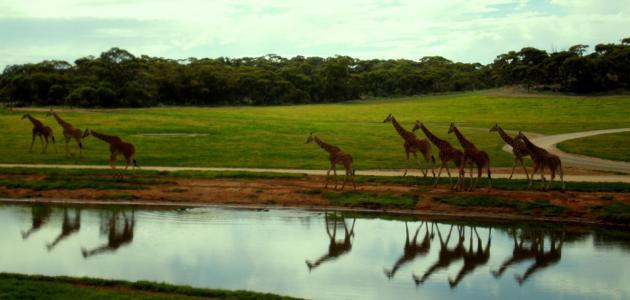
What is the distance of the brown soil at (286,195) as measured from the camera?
24594 mm

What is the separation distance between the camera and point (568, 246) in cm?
1986

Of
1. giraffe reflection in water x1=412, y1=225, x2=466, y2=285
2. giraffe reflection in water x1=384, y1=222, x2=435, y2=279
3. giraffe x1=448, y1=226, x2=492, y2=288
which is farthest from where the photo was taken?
giraffe reflection in water x1=384, y1=222, x2=435, y2=279

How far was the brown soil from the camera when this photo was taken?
24.6 m

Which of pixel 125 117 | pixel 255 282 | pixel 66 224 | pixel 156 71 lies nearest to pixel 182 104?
pixel 156 71

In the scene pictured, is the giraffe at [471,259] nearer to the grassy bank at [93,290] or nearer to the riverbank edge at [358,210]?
the riverbank edge at [358,210]

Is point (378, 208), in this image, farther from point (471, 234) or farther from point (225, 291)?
point (225, 291)

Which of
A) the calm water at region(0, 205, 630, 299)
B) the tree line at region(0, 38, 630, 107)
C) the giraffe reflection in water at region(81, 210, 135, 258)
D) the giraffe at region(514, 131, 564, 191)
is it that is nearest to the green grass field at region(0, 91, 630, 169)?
the giraffe at region(514, 131, 564, 191)

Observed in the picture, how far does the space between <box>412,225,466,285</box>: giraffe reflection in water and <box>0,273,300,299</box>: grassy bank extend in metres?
4.37

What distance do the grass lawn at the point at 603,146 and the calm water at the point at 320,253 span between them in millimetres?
16600

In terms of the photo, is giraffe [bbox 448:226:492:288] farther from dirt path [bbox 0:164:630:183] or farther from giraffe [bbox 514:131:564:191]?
dirt path [bbox 0:164:630:183]

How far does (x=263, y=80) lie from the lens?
136 metres

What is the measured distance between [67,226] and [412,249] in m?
11.2

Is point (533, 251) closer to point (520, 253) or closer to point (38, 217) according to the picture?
point (520, 253)

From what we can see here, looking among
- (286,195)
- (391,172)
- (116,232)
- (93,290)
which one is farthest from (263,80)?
(93,290)
